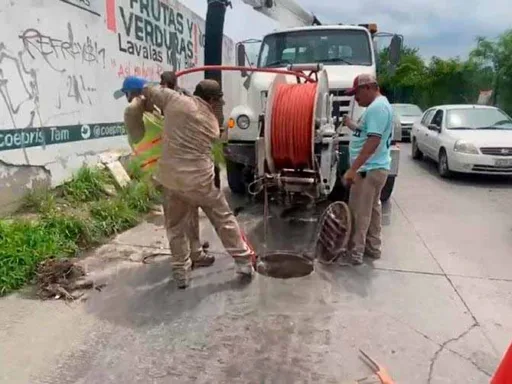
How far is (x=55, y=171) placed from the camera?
6.65 m

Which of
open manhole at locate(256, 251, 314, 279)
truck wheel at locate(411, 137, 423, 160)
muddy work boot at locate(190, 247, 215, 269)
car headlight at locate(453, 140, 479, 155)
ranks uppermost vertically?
car headlight at locate(453, 140, 479, 155)

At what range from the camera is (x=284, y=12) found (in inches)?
426

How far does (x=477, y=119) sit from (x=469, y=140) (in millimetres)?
1380

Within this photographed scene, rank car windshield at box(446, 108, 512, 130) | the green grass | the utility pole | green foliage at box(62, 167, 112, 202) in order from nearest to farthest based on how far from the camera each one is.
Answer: the green grass < green foliage at box(62, 167, 112, 202) < the utility pole < car windshield at box(446, 108, 512, 130)

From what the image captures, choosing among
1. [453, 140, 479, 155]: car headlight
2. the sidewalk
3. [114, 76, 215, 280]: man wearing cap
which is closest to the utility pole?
[114, 76, 215, 280]: man wearing cap

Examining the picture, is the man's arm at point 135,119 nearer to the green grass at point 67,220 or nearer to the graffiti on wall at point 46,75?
the green grass at point 67,220

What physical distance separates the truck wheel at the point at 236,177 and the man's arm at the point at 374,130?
10.8 ft

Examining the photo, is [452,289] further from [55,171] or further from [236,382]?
[55,171]

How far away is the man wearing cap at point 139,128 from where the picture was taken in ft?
14.3

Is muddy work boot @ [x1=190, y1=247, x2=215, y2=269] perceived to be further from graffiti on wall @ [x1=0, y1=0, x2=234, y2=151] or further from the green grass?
graffiti on wall @ [x1=0, y1=0, x2=234, y2=151]

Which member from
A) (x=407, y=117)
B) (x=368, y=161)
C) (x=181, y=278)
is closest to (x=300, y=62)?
(x=368, y=161)

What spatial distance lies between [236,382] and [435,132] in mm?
9258

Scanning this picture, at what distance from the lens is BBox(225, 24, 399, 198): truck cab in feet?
22.1

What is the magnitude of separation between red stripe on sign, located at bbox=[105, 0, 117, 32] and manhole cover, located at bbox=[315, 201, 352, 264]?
4.78 m
